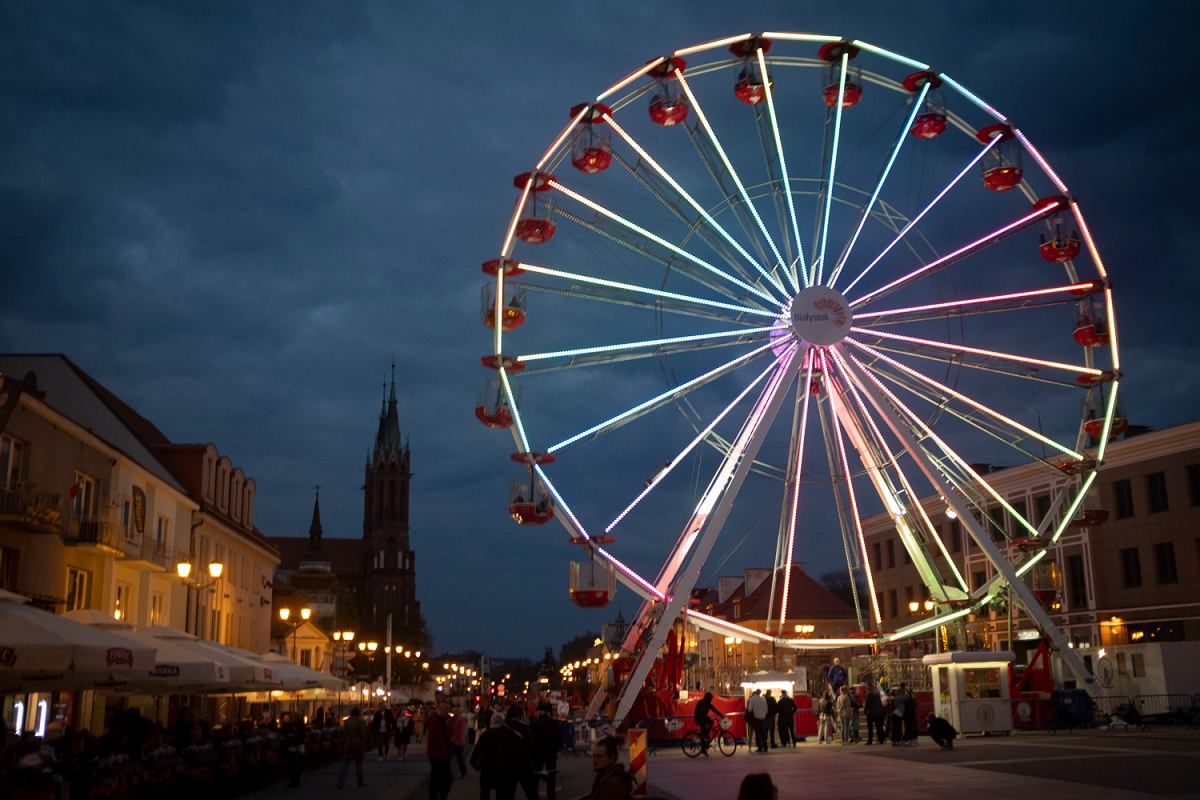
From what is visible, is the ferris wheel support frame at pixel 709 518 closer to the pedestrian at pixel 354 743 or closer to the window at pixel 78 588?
the pedestrian at pixel 354 743

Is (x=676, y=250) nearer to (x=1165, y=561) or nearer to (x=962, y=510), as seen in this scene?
(x=962, y=510)

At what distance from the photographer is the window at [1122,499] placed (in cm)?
4953

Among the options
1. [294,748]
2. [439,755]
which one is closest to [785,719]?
[294,748]

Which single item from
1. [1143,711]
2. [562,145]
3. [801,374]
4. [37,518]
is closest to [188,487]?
[37,518]

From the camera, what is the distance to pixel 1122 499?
5000cm

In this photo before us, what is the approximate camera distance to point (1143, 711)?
3875cm

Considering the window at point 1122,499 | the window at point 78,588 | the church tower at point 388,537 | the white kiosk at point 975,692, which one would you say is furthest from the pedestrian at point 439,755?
the church tower at point 388,537

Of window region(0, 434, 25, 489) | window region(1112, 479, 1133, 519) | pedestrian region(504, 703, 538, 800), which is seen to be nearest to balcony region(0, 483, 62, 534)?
window region(0, 434, 25, 489)

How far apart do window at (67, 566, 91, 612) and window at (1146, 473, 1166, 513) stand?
127 feet

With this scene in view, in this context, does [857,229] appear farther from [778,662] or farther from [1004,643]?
[1004,643]

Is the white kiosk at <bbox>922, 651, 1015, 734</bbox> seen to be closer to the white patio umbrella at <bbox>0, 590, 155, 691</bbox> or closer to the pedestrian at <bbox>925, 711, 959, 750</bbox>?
the pedestrian at <bbox>925, 711, 959, 750</bbox>

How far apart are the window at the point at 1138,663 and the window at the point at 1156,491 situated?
945 centimetres

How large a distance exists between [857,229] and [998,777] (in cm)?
1632

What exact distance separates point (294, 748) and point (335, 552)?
145 meters
